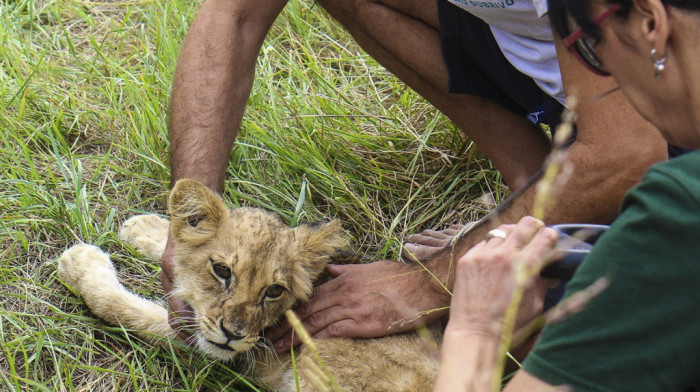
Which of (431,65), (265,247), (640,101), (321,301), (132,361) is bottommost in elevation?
(132,361)

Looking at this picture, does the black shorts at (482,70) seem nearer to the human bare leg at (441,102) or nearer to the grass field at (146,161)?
the human bare leg at (441,102)

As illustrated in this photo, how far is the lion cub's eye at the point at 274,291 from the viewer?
9.71 ft

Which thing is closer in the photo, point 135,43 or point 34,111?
point 34,111

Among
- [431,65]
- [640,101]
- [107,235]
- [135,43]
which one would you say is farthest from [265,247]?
[135,43]

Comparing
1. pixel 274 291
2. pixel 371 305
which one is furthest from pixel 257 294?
pixel 371 305

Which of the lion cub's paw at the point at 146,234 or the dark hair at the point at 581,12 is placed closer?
the dark hair at the point at 581,12

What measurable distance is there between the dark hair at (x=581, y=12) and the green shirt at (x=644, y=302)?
28cm

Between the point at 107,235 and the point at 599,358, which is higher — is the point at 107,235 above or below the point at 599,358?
below

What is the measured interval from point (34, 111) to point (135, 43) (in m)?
0.85

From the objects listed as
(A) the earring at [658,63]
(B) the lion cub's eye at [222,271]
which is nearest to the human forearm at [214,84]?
(B) the lion cub's eye at [222,271]

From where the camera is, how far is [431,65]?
3730 mm

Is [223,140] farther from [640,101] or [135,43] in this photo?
[640,101]

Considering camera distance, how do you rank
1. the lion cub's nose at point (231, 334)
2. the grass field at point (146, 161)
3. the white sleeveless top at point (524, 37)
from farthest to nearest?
the grass field at point (146, 161)
the white sleeveless top at point (524, 37)
the lion cub's nose at point (231, 334)

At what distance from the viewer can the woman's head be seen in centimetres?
150
